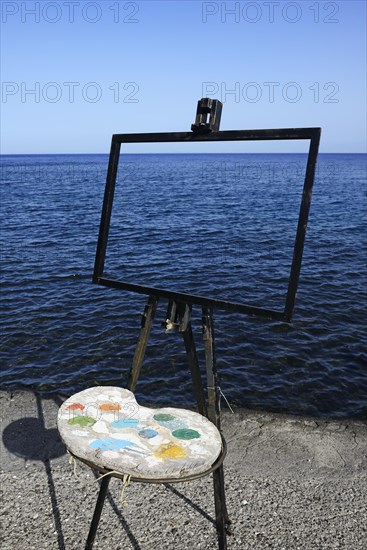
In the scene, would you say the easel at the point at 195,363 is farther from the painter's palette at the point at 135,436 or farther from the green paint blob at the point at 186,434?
the green paint blob at the point at 186,434

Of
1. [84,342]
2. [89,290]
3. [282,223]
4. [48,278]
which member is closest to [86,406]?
[84,342]

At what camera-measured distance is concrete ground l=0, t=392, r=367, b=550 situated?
175 inches

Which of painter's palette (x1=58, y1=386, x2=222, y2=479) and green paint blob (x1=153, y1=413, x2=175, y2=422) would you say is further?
green paint blob (x1=153, y1=413, x2=175, y2=422)

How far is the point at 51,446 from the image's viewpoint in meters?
5.77

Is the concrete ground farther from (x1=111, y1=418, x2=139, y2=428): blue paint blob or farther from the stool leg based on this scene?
(x1=111, y1=418, x2=139, y2=428): blue paint blob

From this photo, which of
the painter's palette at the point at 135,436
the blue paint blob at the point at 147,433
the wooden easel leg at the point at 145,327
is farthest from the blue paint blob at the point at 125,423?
the wooden easel leg at the point at 145,327

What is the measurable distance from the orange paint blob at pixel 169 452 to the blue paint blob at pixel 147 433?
17cm

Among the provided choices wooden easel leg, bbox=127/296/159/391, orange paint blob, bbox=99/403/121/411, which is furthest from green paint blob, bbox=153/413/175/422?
wooden easel leg, bbox=127/296/159/391

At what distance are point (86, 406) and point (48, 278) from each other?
14.2 metres

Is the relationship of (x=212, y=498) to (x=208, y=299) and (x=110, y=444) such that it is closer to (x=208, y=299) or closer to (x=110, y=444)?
(x=110, y=444)

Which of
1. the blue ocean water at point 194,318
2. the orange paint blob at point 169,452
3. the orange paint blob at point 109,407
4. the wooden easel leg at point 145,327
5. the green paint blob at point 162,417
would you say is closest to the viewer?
the orange paint blob at point 169,452

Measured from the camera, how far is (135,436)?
3.61 m

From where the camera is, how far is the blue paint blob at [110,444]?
134 inches

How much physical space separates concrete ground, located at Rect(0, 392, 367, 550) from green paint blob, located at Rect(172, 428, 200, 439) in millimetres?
1341
